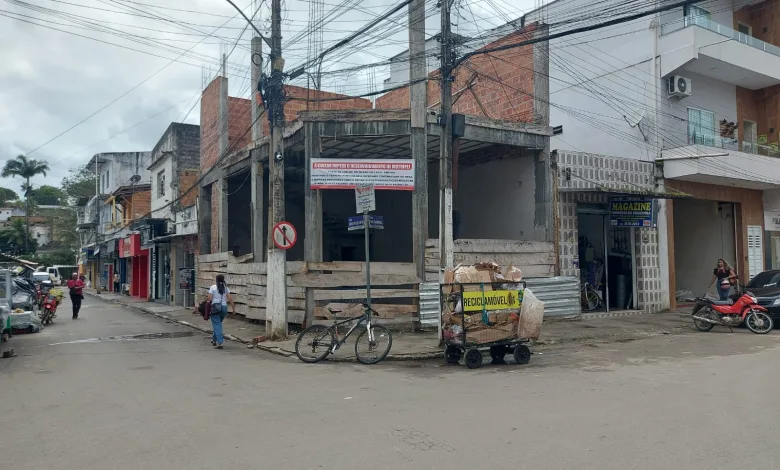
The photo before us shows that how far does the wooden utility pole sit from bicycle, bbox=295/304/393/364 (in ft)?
12.9

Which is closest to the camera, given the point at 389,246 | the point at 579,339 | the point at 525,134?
the point at 579,339

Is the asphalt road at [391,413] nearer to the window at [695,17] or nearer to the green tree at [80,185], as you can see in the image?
the window at [695,17]

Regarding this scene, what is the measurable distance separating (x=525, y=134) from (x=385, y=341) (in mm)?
8415

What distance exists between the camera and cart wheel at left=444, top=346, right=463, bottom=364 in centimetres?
1006

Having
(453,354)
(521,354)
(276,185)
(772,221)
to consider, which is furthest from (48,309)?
(772,221)

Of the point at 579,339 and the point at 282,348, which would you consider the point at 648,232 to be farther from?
the point at 282,348

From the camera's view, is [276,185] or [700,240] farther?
[700,240]

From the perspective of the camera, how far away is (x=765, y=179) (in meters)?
20.0

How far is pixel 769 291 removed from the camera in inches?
589

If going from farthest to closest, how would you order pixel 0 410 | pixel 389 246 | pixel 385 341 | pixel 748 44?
pixel 389 246 → pixel 748 44 → pixel 385 341 → pixel 0 410

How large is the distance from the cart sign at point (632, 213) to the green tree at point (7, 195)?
3689 inches

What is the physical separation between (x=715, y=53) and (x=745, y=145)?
4.74m

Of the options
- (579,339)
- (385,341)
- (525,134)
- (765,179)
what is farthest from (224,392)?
(765,179)

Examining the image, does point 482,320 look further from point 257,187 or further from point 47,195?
point 47,195
